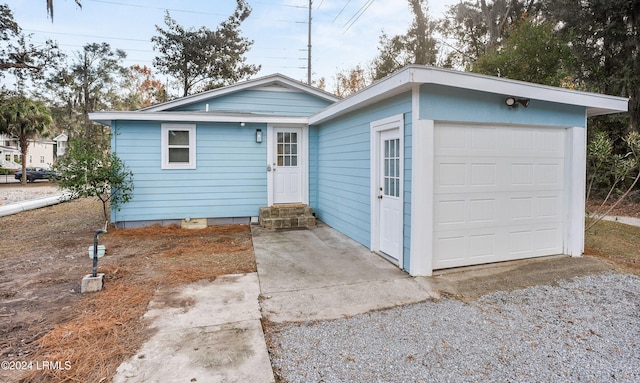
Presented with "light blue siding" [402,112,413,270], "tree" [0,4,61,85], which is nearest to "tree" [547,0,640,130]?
"light blue siding" [402,112,413,270]

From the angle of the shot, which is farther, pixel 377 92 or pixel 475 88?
pixel 377 92

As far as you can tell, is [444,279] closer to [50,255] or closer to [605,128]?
[50,255]

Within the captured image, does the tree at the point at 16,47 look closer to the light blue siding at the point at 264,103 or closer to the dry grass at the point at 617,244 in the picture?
the light blue siding at the point at 264,103

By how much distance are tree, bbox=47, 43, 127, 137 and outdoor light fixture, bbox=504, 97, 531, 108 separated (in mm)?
23485

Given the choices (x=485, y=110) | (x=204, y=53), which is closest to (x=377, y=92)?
(x=485, y=110)

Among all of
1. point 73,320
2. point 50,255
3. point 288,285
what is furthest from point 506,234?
point 50,255

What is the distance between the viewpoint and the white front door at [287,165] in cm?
787

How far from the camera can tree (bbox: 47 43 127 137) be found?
21.5m

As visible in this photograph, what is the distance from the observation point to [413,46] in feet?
57.7

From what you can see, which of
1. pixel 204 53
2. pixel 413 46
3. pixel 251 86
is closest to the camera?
pixel 251 86

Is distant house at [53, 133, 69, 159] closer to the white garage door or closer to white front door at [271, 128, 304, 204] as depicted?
white front door at [271, 128, 304, 204]

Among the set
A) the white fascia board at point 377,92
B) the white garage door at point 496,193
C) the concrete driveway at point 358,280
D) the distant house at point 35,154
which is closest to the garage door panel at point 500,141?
the white garage door at point 496,193

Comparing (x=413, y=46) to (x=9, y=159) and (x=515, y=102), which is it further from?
(x=9, y=159)

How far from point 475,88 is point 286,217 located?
4561 millimetres
